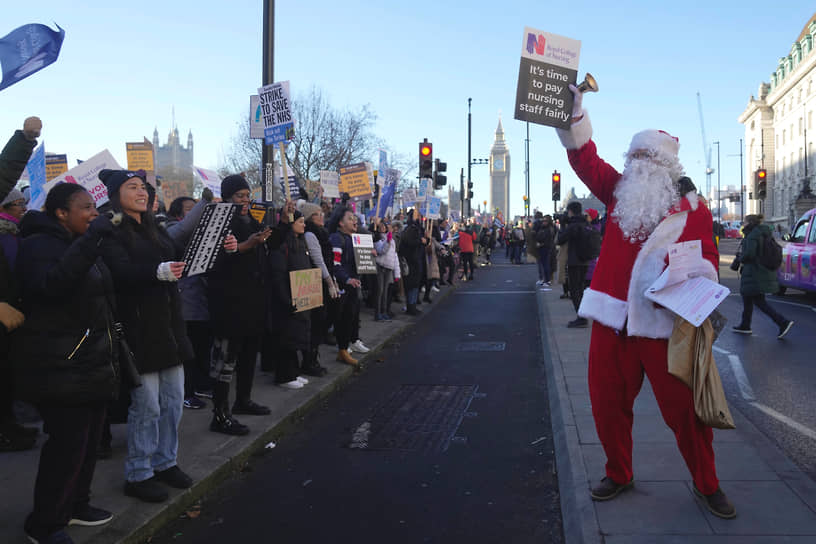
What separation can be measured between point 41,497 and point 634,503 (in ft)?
9.66

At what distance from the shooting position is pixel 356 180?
43.7ft

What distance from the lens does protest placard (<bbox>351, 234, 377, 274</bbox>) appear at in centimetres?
920

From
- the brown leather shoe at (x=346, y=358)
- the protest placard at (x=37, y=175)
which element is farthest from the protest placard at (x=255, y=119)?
the brown leather shoe at (x=346, y=358)

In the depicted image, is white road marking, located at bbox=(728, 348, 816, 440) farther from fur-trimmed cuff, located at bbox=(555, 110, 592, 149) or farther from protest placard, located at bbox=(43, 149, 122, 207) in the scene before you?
protest placard, located at bbox=(43, 149, 122, 207)

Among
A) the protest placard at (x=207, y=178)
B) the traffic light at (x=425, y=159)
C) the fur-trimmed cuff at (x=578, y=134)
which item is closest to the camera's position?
the fur-trimmed cuff at (x=578, y=134)

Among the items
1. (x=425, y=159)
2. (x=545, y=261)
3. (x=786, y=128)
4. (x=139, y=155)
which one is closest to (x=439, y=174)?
(x=425, y=159)

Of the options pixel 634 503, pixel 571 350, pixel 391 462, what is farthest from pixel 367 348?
pixel 634 503

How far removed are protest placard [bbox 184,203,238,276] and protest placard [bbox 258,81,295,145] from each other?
3999 millimetres

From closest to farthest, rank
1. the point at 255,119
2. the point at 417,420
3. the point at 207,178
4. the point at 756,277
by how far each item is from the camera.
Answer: the point at 417,420 < the point at 255,119 < the point at 756,277 < the point at 207,178

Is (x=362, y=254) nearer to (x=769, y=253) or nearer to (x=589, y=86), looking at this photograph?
(x=589, y=86)

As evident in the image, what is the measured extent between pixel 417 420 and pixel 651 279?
2958 millimetres

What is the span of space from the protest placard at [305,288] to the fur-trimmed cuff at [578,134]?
10.7ft

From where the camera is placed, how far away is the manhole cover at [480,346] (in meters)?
9.78

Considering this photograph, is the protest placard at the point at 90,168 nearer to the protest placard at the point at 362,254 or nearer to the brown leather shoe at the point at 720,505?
the protest placard at the point at 362,254
